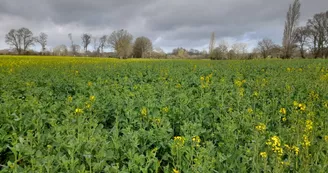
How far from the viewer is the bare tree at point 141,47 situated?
7124 centimetres

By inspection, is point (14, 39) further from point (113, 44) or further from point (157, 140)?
point (157, 140)

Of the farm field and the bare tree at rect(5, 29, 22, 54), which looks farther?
the bare tree at rect(5, 29, 22, 54)

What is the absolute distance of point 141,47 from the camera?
71.6 meters

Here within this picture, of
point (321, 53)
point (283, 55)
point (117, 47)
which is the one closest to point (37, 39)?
point (117, 47)

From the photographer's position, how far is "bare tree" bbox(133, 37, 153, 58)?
7124cm

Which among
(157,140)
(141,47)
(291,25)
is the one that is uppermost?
(291,25)

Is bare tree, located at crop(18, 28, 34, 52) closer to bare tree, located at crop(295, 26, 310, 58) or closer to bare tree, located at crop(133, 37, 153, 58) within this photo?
bare tree, located at crop(133, 37, 153, 58)

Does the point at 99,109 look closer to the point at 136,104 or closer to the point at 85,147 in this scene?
the point at 136,104

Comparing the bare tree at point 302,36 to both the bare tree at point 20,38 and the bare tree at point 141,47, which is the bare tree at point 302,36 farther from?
the bare tree at point 20,38

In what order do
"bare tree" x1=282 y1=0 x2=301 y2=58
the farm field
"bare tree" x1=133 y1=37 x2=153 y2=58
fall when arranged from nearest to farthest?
the farm field
"bare tree" x1=282 y1=0 x2=301 y2=58
"bare tree" x1=133 y1=37 x2=153 y2=58

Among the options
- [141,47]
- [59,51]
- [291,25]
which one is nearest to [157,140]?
[291,25]

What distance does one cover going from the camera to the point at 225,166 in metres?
2.03

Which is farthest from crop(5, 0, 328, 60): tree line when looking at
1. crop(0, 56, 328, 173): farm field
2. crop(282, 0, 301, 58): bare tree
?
crop(0, 56, 328, 173): farm field

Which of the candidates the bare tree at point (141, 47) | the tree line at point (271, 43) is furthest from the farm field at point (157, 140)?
the bare tree at point (141, 47)
